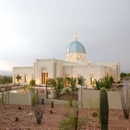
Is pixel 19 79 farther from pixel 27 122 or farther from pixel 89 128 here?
pixel 89 128

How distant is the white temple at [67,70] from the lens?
24750 mm

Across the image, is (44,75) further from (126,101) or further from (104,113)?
(104,113)

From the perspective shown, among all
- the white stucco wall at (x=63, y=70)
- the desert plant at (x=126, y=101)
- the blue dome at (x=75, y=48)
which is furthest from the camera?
the blue dome at (x=75, y=48)

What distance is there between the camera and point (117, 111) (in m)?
11.6

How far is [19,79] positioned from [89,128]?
2488cm

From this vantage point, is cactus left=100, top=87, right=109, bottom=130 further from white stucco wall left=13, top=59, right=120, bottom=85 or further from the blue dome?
the blue dome

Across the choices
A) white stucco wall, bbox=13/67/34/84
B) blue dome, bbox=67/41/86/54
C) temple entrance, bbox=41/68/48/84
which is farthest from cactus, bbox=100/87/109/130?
blue dome, bbox=67/41/86/54

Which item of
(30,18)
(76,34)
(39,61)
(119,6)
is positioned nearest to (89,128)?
(39,61)

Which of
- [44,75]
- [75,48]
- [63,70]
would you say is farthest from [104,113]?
[75,48]

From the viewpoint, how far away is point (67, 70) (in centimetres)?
2698

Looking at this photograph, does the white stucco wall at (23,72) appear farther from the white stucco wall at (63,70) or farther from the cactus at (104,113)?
the cactus at (104,113)

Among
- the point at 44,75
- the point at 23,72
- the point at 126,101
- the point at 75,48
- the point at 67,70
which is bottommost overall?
the point at 126,101

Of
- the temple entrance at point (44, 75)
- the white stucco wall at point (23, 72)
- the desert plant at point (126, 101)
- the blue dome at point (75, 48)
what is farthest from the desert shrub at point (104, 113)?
the blue dome at point (75, 48)

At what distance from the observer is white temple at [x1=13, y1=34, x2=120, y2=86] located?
24.8m
